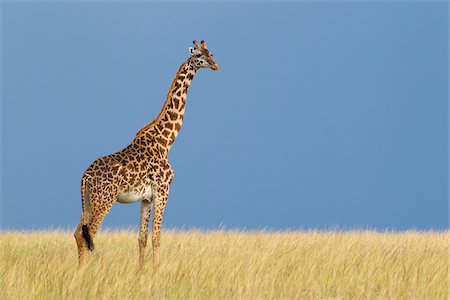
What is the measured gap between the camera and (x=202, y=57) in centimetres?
1234

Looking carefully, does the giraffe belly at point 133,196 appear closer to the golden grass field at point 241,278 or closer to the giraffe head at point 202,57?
the golden grass field at point 241,278

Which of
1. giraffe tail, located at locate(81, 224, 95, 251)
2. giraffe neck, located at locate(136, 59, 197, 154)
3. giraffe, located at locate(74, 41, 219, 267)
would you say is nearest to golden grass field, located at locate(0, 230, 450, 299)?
giraffe tail, located at locate(81, 224, 95, 251)

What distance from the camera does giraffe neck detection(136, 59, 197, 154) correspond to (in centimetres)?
1241

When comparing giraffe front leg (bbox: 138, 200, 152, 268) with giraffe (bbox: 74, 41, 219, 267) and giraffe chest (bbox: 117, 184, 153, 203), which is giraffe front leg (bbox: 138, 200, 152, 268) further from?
giraffe chest (bbox: 117, 184, 153, 203)

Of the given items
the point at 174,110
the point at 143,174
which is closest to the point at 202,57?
the point at 174,110

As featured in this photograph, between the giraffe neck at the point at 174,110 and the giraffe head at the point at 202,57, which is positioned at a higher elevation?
the giraffe head at the point at 202,57

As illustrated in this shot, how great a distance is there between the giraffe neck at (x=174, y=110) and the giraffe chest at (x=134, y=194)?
43.1 inches

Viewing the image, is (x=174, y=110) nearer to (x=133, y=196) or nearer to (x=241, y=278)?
(x=133, y=196)

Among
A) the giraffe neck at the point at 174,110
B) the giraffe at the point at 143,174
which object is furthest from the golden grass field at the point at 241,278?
the giraffe neck at the point at 174,110

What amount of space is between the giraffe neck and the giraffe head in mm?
141

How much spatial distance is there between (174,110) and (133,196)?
6.50ft

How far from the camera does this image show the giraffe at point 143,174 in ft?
36.2

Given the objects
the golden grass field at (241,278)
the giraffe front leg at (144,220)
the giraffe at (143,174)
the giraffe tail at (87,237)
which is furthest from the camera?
the giraffe front leg at (144,220)

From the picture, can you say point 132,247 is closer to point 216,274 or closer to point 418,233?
point 216,274
